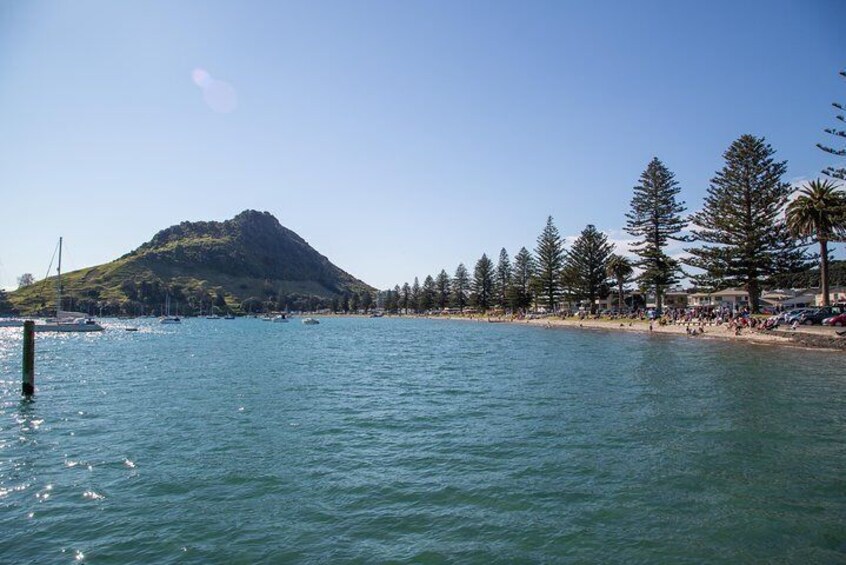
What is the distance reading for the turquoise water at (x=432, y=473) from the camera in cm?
692

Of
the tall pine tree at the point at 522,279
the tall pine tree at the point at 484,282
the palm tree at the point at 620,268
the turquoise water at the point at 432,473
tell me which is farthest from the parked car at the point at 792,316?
the tall pine tree at the point at 484,282

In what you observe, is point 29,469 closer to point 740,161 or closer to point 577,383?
point 577,383

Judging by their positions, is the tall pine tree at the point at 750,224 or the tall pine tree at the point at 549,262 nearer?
the tall pine tree at the point at 750,224

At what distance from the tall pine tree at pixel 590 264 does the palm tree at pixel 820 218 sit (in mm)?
37589

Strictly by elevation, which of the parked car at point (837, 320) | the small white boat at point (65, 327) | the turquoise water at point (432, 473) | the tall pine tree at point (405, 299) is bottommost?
the turquoise water at point (432, 473)

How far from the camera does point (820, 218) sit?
146 ft

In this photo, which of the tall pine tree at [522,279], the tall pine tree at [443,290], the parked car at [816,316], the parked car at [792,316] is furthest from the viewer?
the tall pine tree at [443,290]

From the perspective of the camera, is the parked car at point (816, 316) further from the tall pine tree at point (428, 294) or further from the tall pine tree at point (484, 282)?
the tall pine tree at point (428, 294)

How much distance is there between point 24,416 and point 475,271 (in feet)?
366

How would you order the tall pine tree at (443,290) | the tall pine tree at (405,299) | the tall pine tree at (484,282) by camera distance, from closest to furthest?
the tall pine tree at (484,282)
the tall pine tree at (443,290)
the tall pine tree at (405,299)

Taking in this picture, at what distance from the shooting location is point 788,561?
6281mm

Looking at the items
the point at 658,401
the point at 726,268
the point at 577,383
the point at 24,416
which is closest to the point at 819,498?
the point at 658,401

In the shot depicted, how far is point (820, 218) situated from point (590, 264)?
40987 millimetres

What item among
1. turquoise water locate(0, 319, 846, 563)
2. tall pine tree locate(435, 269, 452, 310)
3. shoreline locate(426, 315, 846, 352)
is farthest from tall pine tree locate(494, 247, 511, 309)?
turquoise water locate(0, 319, 846, 563)
